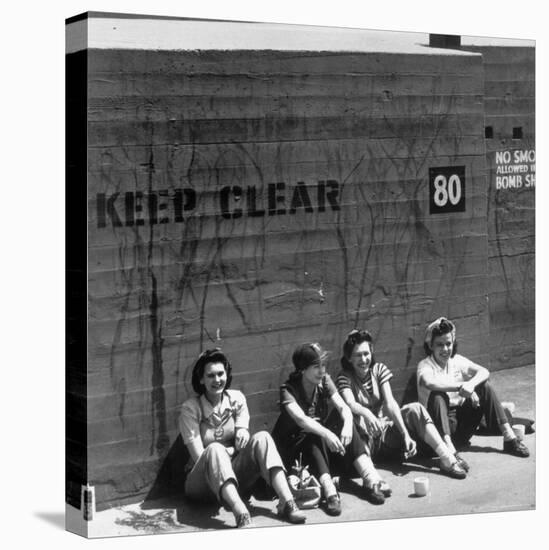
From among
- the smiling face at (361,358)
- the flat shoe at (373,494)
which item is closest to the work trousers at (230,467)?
the flat shoe at (373,494)

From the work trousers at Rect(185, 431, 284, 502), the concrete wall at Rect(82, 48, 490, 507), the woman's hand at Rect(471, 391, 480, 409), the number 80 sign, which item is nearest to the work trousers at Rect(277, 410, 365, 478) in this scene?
the work trousers at Rect(185, 431, 284, 502)

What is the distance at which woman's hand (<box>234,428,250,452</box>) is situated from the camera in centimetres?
963

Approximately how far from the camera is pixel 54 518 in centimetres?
985

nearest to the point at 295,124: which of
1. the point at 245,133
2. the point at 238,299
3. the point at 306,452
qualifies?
the point at 245,133

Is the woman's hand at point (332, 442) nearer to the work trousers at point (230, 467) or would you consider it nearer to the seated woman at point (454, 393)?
the work trousers at point (230, 467)

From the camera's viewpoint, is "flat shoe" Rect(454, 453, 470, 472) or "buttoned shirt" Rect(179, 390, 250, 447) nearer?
"buttoned shirt" Rect(179, 390, 250, 447)

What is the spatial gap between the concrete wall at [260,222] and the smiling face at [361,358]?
11 cm

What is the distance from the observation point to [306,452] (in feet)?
32.3

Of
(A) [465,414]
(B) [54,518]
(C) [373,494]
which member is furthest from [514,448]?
(B) [54,518]

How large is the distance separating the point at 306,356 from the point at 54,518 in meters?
1.72

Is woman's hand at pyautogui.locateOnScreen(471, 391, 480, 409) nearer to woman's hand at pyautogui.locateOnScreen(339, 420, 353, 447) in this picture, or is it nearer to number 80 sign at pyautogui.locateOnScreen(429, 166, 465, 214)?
woman's hand at pyautogui.locateOnScreen(339, 420, 353, 447)

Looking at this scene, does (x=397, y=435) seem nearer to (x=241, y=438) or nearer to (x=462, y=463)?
(x=462, y=463)

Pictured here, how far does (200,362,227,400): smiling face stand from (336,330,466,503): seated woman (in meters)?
0.80

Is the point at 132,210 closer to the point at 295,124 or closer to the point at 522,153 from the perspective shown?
the point at 295,124
